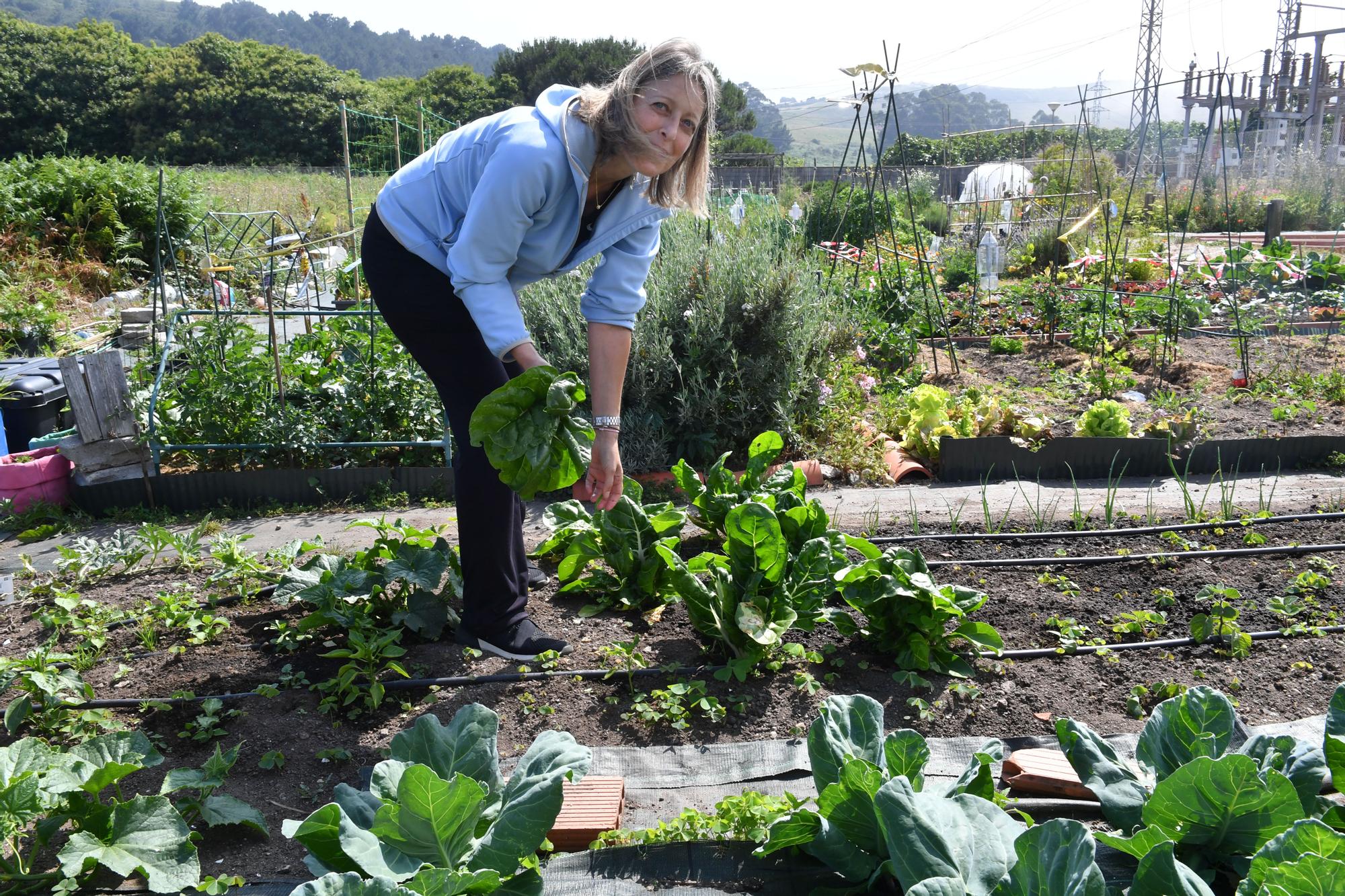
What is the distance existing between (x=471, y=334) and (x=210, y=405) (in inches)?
105

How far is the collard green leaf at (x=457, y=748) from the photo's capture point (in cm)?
174

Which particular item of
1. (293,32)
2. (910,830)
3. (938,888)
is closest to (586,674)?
(910,830)

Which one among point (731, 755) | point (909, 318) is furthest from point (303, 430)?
point (909, 318)

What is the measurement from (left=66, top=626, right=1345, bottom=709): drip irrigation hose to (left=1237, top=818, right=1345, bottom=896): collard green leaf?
1.30 metres

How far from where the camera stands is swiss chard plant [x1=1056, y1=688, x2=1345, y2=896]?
1.26m

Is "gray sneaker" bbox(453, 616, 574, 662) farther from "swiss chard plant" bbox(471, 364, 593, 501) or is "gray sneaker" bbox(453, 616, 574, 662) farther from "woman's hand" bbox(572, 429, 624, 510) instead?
"swiss chard plant" bbox(471, 364, 593, 501)

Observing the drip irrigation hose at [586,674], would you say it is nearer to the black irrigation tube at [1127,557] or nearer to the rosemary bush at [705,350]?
the black irrigation tube at [1127,557]

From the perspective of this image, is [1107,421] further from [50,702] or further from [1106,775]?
[50,702]

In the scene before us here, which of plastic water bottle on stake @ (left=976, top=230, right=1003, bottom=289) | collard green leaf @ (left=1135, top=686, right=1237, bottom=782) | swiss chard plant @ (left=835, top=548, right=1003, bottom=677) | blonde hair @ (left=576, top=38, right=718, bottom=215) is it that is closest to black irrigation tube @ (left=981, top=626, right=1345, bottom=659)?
swiss chard plant @ (left=835, top=548, right=1003, bottom=677)

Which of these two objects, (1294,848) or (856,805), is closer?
(1294,848)

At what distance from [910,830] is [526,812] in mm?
652

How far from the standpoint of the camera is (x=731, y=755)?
2201 millimetres

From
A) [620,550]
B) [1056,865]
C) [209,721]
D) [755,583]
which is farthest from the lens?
[620,550]

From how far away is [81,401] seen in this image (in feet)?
13.4
